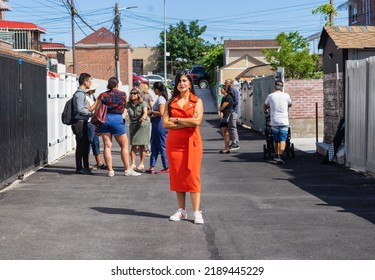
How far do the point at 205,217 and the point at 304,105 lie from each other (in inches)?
649

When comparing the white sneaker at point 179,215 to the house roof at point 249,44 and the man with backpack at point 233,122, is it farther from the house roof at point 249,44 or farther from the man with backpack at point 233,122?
the house roof at point 249,44

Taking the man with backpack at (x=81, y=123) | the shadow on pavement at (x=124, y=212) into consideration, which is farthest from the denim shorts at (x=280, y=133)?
the shadow on pavement at (x=124, y=212)

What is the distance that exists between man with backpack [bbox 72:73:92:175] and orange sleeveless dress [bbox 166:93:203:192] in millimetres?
5799

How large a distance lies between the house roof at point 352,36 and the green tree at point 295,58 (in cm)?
2061

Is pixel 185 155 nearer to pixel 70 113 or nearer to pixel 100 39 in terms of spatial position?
pixel 70 113

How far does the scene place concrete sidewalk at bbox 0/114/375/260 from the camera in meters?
7.44

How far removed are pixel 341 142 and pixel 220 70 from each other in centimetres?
4926

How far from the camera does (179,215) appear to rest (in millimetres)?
9289

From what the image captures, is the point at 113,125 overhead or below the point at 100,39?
below

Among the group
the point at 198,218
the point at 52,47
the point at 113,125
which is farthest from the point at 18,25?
the point at 198,218

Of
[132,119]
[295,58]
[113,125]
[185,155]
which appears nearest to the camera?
[185,155]

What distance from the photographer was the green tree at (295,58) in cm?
3972

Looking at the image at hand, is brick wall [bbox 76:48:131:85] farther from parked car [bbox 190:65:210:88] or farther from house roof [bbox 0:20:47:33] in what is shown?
house roof [bbox 0:20:47:33]

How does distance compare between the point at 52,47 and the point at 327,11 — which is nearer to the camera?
the point at 327,11
